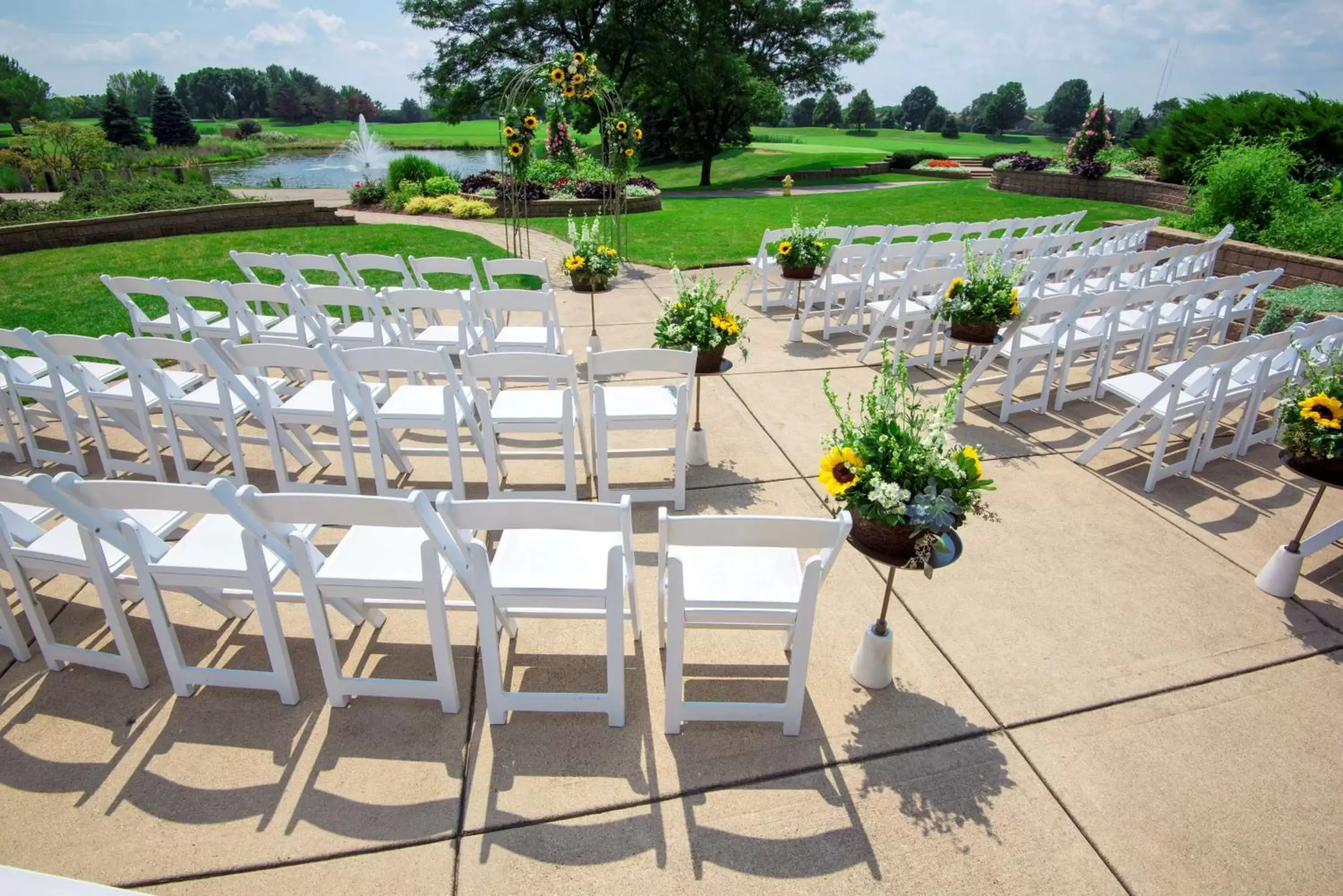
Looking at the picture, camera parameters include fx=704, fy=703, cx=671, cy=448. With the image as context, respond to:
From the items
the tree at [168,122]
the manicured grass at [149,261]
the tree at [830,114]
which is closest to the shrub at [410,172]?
the manicured grass at [149,261]

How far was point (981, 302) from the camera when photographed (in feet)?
16.7

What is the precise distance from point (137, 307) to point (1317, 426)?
8617 millimetres

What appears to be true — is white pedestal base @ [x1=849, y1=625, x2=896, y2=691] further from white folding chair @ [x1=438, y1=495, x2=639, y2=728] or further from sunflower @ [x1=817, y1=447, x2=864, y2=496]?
white folding chair @ [x1=438, y1=495, x2=639, y2=728]

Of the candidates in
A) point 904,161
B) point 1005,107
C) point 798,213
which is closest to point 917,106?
point 1005,107

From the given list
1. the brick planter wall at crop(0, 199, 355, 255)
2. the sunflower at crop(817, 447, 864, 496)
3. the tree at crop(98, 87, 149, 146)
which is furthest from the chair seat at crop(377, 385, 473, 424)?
the tree at crop(98, 87, 149, 146)

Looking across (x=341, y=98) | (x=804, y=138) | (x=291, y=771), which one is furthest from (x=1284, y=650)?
(x=341, y=98)

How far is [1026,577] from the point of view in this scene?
3.78m

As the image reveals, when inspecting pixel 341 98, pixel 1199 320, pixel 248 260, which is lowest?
pixel 1199 320

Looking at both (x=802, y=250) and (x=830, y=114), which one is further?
(x=830, y=114)

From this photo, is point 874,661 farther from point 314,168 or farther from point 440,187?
point 314,168

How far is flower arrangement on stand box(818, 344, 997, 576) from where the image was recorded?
2.57 meters

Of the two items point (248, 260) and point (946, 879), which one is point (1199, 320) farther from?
point (248, 260)

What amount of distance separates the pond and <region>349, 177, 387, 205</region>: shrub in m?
3.13

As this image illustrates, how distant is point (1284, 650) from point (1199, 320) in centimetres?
421
